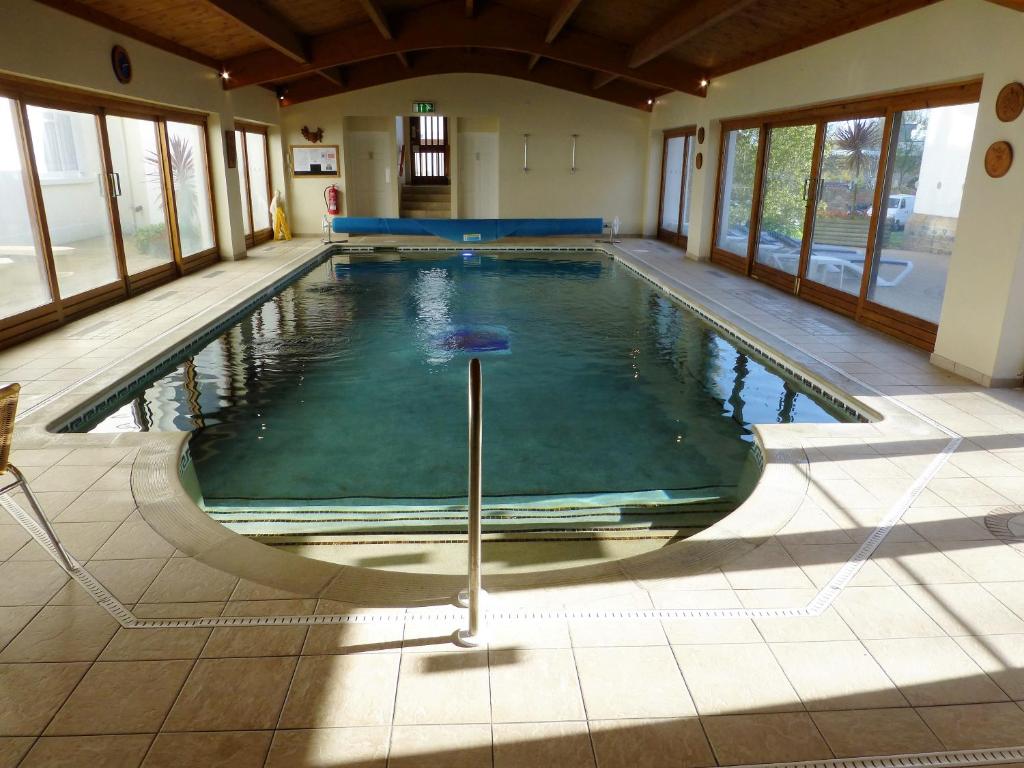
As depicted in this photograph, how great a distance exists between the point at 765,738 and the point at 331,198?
42.9 ft

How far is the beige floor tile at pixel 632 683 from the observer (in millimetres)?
1947

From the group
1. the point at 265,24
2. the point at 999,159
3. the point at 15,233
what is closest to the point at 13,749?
the point at 15,233

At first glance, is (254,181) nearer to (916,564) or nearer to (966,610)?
(916,564)

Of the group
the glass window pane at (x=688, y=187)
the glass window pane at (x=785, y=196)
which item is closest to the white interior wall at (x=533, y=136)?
the glass window pane at (x=688, y=187)

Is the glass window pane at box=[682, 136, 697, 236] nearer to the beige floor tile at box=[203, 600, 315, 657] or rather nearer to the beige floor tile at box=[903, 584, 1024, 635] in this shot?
the beige floor tile at box=[903, 584, 1024, 635]

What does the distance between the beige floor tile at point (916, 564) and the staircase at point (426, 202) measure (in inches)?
515

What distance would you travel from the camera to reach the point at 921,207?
5.96 metres

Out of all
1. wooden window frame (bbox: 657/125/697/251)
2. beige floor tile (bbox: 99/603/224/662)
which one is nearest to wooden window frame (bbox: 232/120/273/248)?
wooden window frame (bbox: 657/125/697/251)

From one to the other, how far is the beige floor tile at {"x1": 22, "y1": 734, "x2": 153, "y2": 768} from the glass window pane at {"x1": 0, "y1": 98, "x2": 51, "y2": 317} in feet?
16.2

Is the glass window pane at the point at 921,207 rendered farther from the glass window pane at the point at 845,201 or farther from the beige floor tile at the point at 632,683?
the beige floor tile at the point at 632,683

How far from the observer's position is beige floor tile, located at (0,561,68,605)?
240cm

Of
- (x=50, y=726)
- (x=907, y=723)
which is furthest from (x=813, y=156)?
(x=50, y=726)

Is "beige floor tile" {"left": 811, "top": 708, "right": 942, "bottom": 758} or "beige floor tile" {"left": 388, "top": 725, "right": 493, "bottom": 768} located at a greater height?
"beige floor tile" {"left": 388, "top": 725, "right": 493, "bottom": 768}

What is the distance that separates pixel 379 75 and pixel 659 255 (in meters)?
6.06
